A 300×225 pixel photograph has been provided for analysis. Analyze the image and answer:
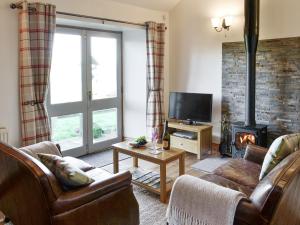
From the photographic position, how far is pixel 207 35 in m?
4.96

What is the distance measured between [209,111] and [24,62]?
9.01ft

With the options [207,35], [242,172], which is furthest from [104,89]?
[242,172]

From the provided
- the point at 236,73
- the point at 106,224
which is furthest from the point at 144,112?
the point at 106,224

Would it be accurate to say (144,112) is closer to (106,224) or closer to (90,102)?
(90,102)

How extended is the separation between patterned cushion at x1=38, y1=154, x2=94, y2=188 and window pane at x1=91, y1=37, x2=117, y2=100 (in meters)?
2.87

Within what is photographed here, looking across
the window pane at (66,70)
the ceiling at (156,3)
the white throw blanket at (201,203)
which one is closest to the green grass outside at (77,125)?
the window pane at (66,70)

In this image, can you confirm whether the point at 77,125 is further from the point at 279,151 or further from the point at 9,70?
the point at 279,151

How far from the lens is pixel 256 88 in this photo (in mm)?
4477

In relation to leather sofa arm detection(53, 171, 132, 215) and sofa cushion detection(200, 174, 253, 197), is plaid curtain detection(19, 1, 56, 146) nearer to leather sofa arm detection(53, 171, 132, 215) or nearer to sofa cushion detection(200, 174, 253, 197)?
leather sofa arm detection(53, 171, 132, 215)

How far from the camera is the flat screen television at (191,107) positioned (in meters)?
4.71

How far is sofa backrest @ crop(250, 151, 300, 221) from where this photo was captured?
1.78 m

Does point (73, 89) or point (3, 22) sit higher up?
point (3, 22)

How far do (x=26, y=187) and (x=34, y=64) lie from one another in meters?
1.89

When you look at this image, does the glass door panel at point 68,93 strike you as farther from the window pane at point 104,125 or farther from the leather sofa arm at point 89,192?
the leather sofa arm at point 89,192
